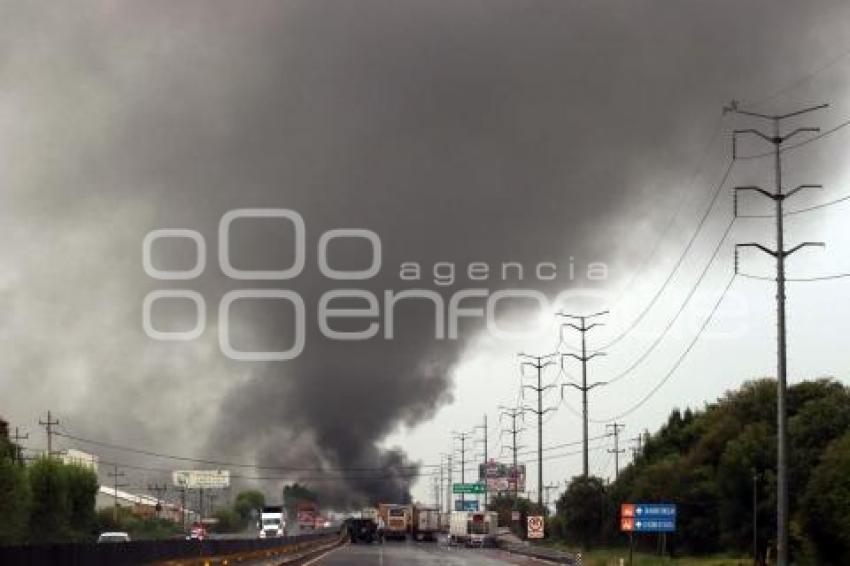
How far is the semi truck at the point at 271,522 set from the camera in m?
144

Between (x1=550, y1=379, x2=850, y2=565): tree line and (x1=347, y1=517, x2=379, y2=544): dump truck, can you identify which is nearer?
(x1=550, y1=379, x2=850, y2=565): tree line

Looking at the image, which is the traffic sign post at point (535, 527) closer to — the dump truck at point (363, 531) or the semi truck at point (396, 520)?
the dump truck at point (363, 531)

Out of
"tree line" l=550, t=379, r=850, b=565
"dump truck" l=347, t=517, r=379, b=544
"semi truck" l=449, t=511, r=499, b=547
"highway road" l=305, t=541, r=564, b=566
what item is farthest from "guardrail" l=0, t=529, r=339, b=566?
"semi truck" l=449, t=511, r=499, b=547

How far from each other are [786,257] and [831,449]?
1567 cm

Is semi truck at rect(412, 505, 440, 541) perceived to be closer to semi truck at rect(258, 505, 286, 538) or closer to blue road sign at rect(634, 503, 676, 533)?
semi truck at rect(258, 505, 286, 538)

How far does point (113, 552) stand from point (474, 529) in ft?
356

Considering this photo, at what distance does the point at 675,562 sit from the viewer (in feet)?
271

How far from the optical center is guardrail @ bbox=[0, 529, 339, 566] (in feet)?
121

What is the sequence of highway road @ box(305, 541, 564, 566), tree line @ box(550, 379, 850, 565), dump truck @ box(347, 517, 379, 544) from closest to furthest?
tree line @ box(550, 379, 850, 565) → highway road @ box(305, 541, 564, 566) → dump truck @ box(347, 517, 379, 544)

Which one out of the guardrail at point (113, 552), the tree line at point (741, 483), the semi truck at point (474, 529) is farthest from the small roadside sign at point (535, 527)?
the semi truck at point (474, 529)

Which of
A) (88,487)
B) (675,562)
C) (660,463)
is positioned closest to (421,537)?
(88,487)

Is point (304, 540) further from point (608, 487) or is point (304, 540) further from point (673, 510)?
point (673, 510)

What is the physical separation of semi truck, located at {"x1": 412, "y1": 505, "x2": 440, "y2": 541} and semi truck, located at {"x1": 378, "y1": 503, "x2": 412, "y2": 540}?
4.22 ft

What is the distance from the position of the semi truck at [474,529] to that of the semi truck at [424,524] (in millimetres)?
2545
